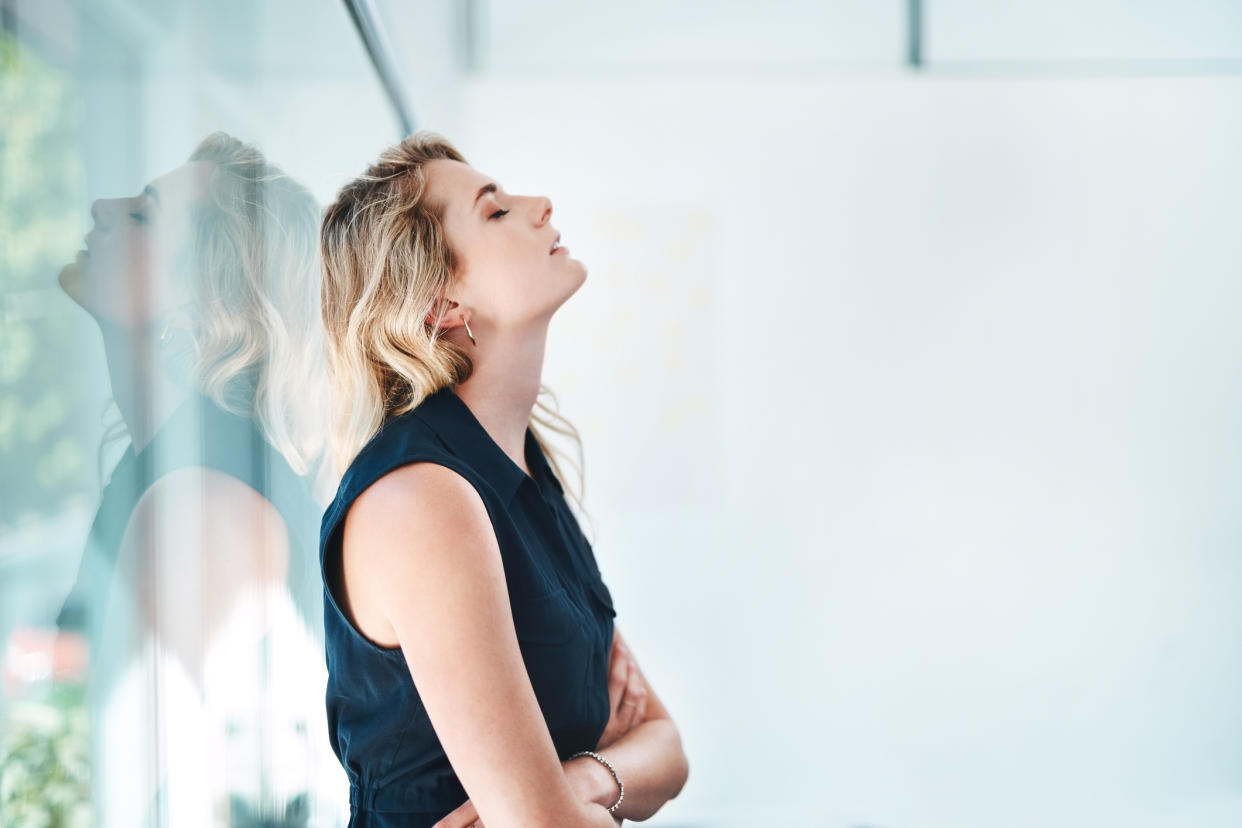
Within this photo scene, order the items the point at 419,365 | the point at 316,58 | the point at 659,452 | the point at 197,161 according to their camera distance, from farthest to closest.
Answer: the point at 659,452 < the point at 316,58 < the point at 419,365 < the point at 197,161

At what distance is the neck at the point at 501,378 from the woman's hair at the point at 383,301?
2 cm

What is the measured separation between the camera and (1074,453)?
9.29ft

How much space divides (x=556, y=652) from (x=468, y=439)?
0.25m

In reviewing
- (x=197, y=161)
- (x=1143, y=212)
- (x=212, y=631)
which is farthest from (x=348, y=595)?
(x=1143, y=212)

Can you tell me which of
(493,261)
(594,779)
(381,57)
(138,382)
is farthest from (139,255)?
(381,57)

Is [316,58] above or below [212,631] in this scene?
above

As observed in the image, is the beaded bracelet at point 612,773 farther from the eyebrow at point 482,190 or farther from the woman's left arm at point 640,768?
the eyebrow at point 482,190

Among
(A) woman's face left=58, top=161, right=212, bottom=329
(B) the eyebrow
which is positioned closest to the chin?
(A) woman's face left=58, top=161, right=212, bottom=329

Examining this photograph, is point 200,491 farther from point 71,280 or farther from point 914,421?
point 914,421

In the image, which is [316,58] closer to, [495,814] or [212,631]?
[212,631]

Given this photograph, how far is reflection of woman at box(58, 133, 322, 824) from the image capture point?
0.59 metres

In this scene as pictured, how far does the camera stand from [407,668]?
84 centimetres

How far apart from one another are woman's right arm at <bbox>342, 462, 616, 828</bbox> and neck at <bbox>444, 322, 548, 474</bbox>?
0.83 feet

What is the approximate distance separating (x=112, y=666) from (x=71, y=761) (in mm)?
67
